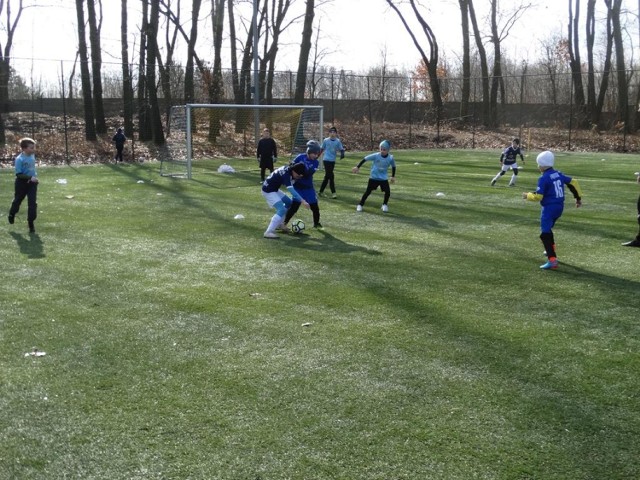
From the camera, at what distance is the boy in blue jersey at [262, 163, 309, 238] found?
12.0m

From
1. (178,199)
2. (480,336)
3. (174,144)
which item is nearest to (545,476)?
(480,336)

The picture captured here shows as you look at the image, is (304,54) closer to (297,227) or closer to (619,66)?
(619,66)

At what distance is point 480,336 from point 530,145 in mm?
33170

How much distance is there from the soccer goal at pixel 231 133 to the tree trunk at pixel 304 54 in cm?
712

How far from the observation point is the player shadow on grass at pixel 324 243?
435 inches

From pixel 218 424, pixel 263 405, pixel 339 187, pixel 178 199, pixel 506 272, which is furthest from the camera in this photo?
pixel 339 187

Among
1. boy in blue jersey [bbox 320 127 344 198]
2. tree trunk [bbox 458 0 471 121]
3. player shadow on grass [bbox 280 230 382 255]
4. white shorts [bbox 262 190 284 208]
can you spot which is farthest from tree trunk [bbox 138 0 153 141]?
player shadow on grass [bbox 280 230 382 255]

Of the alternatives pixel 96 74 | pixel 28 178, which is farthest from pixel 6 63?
pixel 28 178

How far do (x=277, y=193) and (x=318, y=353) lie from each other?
628 centimetres

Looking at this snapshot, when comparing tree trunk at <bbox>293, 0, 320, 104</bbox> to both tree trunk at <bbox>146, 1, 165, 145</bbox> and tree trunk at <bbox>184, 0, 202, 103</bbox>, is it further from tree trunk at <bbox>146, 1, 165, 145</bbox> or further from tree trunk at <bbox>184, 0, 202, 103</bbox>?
tree trunk at <bbox>146, 1, 165, 145</bbox>

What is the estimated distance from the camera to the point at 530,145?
125 feet

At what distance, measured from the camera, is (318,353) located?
635 cm

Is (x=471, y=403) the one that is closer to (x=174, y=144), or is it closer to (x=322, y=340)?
(x=322, y=340)

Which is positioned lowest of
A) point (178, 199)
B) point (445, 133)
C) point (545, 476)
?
point (545, 476)
